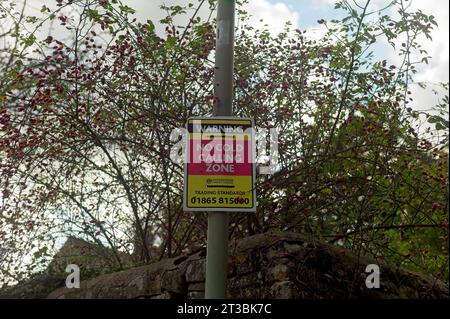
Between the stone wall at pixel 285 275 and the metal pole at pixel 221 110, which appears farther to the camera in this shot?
the stone wall at pixel 285 275

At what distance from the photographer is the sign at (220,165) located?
14.3 feet

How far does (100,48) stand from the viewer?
6621 millimetres

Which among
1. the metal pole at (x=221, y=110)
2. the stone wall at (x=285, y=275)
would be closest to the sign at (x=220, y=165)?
the metal pole at (x=221, y=110)

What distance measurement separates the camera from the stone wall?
5227 millimetres

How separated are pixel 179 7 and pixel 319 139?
2.27 metres

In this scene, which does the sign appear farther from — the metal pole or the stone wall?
the stone wall

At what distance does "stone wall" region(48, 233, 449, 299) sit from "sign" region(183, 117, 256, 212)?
1150 millimetres

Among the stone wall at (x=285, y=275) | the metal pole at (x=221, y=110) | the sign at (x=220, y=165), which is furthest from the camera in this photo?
the stone wall at (x=285, y=275)

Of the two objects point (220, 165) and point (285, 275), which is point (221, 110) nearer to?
point (220, 165)

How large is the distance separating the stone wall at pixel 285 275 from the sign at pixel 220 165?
1.15 meters

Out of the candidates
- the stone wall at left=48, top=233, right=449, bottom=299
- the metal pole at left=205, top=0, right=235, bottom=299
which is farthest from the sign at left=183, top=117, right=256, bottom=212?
the stone wall at left=48, top=233, right=449, bottom=299

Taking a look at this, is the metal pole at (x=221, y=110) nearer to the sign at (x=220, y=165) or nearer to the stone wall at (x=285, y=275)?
the sign at (x=220, y=165)

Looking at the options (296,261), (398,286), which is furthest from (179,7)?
(398,286)

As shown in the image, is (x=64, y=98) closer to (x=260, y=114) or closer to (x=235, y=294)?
(x=260, y=114)
